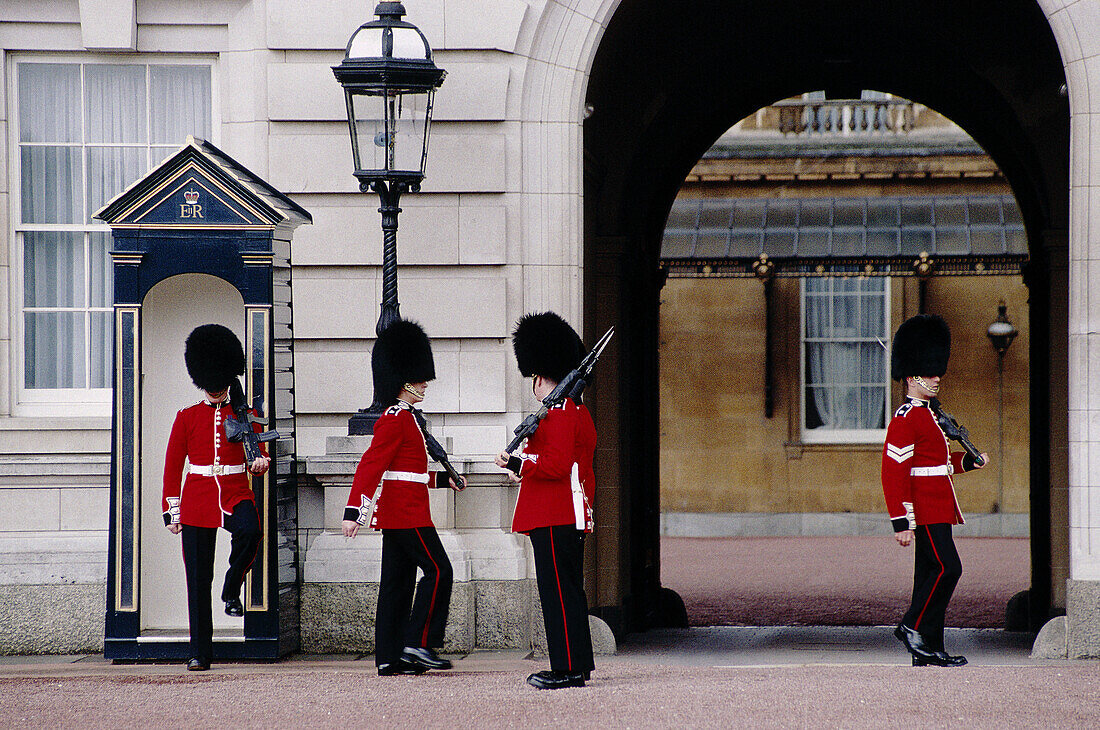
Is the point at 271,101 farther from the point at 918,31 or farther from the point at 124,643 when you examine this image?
the point at 918,31

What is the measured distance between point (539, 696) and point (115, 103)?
4.04 m

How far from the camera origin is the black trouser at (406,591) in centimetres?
606

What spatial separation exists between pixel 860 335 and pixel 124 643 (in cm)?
1300

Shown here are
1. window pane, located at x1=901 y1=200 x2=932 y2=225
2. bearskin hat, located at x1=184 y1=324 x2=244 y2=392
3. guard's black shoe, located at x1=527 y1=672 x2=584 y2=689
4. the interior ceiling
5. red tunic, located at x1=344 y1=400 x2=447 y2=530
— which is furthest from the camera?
window pane, located at x1=901 y1=200 x2=932 y2=225

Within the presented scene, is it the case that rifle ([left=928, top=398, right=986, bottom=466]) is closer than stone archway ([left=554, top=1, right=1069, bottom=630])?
Yes

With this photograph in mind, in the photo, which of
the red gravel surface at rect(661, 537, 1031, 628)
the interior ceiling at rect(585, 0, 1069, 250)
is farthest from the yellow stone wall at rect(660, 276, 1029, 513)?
the interior ceiling at rect(585, 0, 1069, 250)

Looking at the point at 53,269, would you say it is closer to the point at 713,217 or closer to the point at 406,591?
the point at 406,591

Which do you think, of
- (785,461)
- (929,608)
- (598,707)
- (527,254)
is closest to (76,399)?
(527,254)

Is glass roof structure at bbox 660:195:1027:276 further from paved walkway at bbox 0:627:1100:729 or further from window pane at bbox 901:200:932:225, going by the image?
paved walkway at bbox 0:627:1100:729

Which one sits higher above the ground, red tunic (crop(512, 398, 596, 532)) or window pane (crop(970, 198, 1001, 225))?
window pane (crop(970, 198, 1001, 225))

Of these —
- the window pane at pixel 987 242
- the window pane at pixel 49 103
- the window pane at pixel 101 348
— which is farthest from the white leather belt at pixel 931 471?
the window pane at pixel 987 242

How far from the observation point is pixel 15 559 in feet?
23.1

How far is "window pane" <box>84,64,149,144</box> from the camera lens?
7535 mm

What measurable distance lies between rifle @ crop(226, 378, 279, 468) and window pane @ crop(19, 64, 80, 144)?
2036 mm
